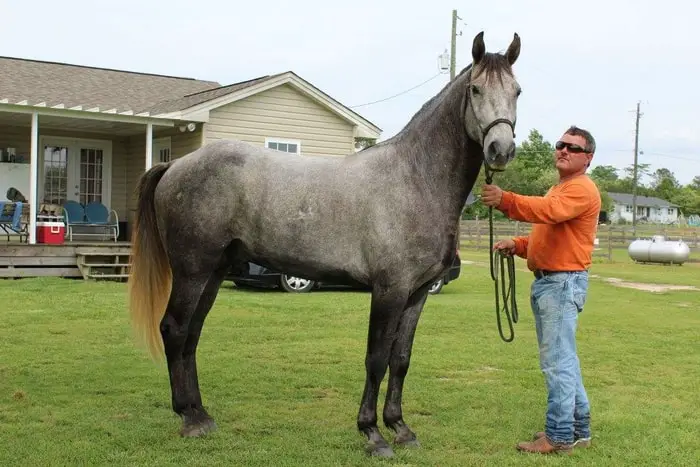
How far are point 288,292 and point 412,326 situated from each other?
8.30 meters

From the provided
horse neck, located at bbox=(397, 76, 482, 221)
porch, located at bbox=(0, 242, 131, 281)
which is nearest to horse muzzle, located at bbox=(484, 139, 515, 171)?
horse neck, located at bbox=(397, 76, 482, 221)

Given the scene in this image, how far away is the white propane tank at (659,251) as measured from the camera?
23.1 m

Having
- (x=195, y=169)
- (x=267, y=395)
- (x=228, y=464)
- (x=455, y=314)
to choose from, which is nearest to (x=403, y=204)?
(x=195, y=169)

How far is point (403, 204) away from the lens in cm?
407

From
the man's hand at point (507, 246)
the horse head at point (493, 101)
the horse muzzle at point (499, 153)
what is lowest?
the man's hand at point (507, 246)

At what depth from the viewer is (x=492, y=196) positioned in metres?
3.93

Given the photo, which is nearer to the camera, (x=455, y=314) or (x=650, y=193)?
(x=455, y=314)

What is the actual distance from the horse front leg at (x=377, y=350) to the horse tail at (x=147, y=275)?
1.54 meters

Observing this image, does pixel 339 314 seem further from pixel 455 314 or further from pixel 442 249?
pixel 442 249

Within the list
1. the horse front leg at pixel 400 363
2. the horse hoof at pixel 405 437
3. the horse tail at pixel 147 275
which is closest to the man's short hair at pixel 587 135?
the horse front leg at pixel 400 363

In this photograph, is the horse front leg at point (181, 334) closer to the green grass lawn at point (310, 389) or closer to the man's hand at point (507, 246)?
the green grass lawn at point (310, 389)

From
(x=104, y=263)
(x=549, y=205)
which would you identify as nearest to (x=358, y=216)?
(x=549, y=205)

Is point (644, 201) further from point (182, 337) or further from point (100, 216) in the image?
point (182, 337)

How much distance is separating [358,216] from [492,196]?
0.77 meters
